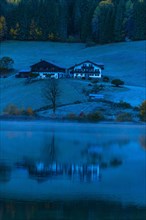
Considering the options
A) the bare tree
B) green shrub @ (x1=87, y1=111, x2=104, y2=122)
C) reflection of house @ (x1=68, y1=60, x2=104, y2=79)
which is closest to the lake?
green shrub @ (x1=87, y1=111, x2=104, y2=122)

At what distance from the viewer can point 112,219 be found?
18.8 metres

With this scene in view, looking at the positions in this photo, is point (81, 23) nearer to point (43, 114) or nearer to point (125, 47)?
point (125, 47)

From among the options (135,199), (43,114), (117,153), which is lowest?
(43,114)

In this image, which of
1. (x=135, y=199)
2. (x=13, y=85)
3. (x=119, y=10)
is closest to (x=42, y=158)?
(x=135, y=199)

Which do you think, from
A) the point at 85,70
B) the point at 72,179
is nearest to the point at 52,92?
the point at 85,70

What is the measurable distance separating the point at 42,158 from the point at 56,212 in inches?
556

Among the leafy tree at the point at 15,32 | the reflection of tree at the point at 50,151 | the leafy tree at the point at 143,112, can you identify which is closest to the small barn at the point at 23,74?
the leafy tree at the point at 143,112

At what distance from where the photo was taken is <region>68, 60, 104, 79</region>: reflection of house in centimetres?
10038

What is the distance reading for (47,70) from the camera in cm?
10112

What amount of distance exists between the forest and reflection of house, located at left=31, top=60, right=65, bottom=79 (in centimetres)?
4004

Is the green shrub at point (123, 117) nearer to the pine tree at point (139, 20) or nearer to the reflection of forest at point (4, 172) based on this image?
the reflection of forest at point (4, 172)

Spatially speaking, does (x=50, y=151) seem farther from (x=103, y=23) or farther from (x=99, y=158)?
(x=103, y=23)

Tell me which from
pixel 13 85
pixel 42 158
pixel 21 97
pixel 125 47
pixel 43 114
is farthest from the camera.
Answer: pixel 125 47

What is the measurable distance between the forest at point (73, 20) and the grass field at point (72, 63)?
12.7 feet
